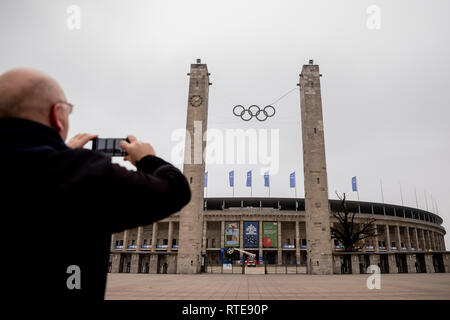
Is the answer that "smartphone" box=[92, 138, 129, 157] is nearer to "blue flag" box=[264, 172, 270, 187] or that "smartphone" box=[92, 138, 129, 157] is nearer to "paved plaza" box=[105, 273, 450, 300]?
"paved plaza" box=[105, 273, 450, 300]

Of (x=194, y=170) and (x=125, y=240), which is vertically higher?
(x=194, y=170)

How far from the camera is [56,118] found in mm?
1483

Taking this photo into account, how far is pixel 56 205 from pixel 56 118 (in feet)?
1.69

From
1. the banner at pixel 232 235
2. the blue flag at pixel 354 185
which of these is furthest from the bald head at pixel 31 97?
the banner at pixel 232 235

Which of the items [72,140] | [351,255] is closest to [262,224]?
[351,255]

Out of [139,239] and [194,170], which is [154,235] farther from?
[194,170]

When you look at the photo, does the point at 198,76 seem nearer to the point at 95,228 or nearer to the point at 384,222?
the point at 95,228

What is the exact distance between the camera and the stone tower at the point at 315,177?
3034cm

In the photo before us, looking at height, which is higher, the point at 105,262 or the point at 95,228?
the point at 95,228

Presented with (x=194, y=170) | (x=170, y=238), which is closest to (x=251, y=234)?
(x=170, y=238)

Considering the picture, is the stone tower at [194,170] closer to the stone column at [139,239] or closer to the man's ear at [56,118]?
the man's ear at [56,118]

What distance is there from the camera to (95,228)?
133cm

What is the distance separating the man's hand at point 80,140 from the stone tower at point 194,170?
28426 millimetres

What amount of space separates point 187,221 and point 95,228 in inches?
1189
